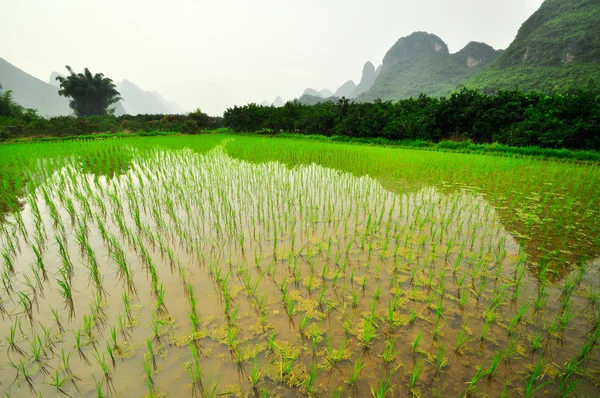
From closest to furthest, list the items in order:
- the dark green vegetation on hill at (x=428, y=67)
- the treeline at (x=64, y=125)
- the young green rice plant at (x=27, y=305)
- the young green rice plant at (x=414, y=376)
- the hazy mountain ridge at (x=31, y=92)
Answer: the young green rice plant at (x=414, y=376) < the young green rice plant at (x=27, y=305) < the treeline at (x=64, y=125) < the dark green vegetation on hill at (x=428, y=67) < the hazy mountain ridge at (x=31, y=92)

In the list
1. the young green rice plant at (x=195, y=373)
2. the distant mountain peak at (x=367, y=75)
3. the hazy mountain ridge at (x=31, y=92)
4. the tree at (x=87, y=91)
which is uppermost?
the distant mountain peak at (x=367, y=75)

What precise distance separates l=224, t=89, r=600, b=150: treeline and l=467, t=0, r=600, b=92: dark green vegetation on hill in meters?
32.5

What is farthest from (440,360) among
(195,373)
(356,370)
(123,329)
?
(123,329)

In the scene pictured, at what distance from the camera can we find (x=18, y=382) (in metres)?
1.44

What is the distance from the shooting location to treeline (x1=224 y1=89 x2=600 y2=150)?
36.0ft

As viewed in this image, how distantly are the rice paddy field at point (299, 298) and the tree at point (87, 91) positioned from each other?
56.8 meters

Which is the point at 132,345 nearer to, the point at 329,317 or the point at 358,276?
the point at 329,317

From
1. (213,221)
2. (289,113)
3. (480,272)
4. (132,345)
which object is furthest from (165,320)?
(289,113)

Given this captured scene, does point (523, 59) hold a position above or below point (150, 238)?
above

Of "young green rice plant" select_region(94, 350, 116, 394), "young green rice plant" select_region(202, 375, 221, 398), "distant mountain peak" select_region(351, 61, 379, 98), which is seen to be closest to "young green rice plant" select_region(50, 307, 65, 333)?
"young green rice plant" select_region(94, 350, 116, 394)

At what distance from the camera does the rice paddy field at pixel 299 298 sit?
1.47 metres

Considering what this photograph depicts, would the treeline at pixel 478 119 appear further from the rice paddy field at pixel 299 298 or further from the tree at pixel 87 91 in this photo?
the tree at pixel 87 91

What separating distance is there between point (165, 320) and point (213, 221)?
6.53ft

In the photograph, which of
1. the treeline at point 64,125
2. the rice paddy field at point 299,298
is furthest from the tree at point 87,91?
the rice paddy field at point 299,298
